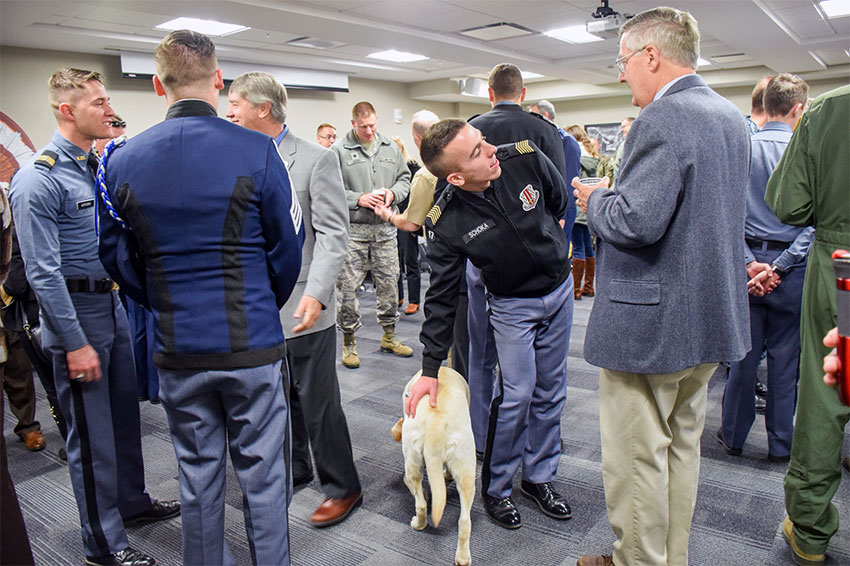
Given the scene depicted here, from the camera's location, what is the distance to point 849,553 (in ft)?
6.48

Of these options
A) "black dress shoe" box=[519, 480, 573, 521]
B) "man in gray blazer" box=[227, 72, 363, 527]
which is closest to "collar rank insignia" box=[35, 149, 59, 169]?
"man in gray blazer" box=[227, 72, 363, 527]

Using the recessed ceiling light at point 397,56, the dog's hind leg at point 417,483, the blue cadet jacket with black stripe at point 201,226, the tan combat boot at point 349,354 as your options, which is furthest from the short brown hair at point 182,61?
the recessed ceiling light at point 397,56

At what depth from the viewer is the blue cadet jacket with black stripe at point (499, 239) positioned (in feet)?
6.68

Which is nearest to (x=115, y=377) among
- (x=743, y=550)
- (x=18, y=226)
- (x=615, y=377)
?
(x=18, y=226)

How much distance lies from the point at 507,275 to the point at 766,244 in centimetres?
130

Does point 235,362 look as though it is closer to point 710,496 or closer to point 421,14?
point 710,496

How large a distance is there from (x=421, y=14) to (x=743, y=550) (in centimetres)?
585

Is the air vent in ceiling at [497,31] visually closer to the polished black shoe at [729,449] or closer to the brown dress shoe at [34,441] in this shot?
the polished black shoe at [729,449]

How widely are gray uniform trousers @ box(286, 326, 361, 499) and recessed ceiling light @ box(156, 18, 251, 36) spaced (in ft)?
16.7

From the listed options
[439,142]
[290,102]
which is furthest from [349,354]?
[290,102]

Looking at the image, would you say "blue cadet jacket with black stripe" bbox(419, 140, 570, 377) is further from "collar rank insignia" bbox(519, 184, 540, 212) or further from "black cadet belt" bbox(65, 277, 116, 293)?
"black cadet belt" bbox(65, 277, 116, 293)

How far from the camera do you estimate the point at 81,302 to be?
196 cm

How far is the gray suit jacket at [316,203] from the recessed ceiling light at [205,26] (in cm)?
476

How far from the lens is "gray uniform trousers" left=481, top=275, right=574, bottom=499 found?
2.11 m
